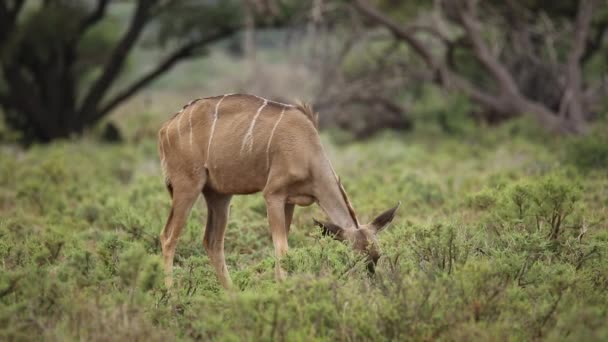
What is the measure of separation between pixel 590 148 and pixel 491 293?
656 centimetres

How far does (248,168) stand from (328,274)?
5.75 ft

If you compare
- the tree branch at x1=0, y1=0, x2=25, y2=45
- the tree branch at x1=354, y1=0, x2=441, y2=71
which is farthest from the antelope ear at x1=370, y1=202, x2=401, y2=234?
the tree branch at x1=0, y1=0, x2=25, y2=45

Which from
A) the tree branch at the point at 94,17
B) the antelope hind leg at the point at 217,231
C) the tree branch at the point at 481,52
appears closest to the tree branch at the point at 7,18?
the tree branch at the point at 94,17

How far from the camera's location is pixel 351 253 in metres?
6.39

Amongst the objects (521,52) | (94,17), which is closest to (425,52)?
(521,52)

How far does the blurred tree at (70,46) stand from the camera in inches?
708

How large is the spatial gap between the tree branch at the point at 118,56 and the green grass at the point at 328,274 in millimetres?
8048

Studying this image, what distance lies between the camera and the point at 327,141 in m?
16.3

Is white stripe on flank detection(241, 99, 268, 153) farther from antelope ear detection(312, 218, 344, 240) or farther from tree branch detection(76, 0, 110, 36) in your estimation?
tree branch detection(76, 0, 110, 36)

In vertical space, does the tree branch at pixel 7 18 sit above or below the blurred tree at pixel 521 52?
above

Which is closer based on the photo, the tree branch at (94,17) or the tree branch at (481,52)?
the tree branch at (481,52)

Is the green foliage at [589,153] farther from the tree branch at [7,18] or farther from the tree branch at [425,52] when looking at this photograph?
the tree branch at [7,18]

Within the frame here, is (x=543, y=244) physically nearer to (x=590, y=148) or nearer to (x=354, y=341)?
(x=354, y=341)

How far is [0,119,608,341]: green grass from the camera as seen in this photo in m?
5.47
